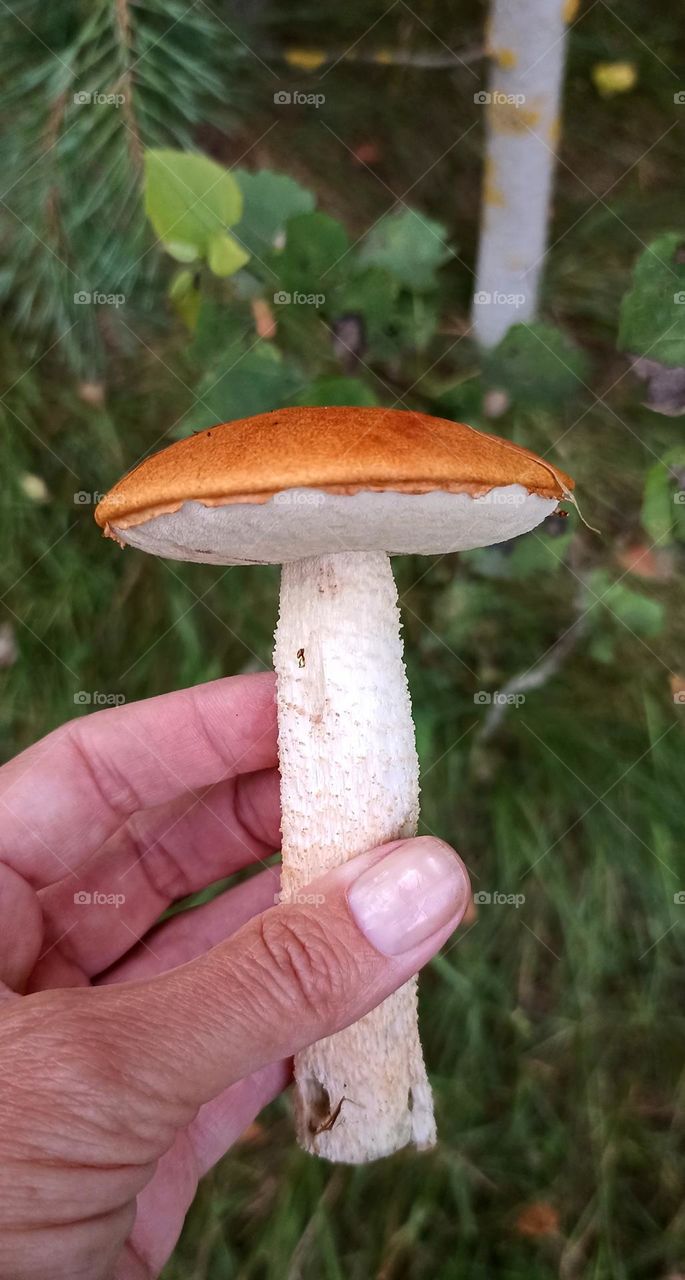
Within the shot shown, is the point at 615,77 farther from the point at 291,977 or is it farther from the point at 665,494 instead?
the point at 291,977

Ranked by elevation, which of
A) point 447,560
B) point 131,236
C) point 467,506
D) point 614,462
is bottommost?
point 467,506

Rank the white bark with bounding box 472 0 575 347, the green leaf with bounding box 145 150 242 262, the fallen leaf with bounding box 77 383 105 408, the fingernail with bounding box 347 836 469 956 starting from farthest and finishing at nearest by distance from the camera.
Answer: the fallen leaf with bounding box 77 383 105 408
the white bark with bounding box 472 0 575 347
the green leaf with bounding box 145 150 242 262
the fingernail with bounding box 347 836 469 956

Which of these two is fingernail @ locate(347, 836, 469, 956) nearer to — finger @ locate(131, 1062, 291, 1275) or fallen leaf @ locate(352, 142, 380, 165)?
finger @ locate(131, 1062, 291, 1275)

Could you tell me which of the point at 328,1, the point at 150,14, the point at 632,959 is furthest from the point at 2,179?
the point at 632,959

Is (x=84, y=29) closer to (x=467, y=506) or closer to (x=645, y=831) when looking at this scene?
(x=467, y=506)

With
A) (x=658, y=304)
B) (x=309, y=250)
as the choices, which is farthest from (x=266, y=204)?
(x=658, y=304)

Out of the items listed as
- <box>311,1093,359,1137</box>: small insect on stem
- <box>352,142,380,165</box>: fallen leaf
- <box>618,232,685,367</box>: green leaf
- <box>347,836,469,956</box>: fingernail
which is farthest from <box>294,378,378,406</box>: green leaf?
<box>311,1093,359,1137</box>: small insect on stem

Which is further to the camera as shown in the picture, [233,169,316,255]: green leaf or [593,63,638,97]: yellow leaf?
[593,63,638,97]: yellow leaf
